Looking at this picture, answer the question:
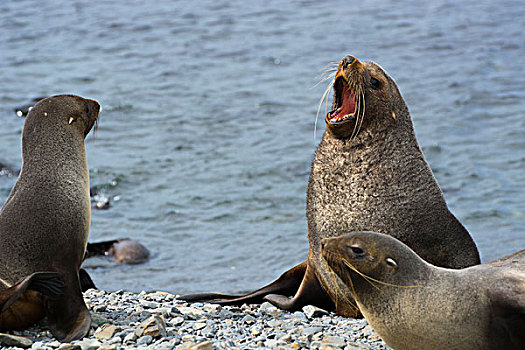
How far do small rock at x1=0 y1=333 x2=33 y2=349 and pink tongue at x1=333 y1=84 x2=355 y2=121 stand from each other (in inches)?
93.8

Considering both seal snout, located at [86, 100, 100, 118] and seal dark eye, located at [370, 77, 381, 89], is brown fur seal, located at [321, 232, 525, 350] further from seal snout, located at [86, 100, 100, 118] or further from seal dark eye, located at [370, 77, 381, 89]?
seal snout, located at [86, 100, 100, 118]

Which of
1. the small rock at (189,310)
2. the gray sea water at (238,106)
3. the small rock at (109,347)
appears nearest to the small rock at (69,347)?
the small rock at (109,347)

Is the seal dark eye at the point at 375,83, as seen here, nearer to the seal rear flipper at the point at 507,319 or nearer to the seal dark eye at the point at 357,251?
the seal dark eye at the point at 357,251

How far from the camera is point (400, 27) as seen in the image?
1956 cm

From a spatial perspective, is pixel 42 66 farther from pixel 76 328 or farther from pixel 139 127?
pixel 76 328

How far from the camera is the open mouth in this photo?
5762 mm

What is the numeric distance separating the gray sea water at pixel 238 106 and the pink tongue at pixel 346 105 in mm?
3041

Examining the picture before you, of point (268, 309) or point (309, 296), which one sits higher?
point (309, 296)

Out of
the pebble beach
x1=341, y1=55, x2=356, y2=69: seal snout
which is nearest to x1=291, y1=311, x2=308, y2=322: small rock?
the pebble beach

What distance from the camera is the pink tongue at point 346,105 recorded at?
5.78 metres

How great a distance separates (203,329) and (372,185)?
4.54 feet

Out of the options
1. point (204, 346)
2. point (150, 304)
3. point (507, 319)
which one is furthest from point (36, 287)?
point (507, 319)

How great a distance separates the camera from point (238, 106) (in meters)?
14.2

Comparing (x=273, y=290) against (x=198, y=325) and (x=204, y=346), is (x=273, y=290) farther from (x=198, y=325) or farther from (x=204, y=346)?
(x=204, y=346)
